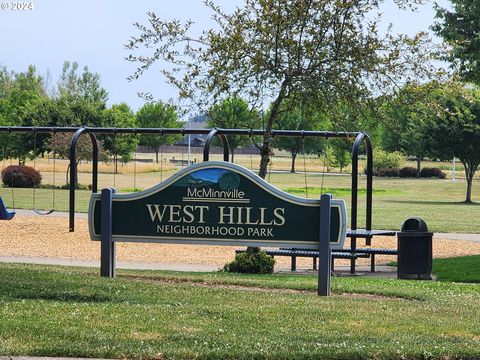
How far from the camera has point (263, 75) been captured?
62.3ft

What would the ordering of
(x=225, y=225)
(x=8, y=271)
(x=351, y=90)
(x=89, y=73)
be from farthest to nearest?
(x=89, y=73) < (x=351, y=90) < (x=8, y=271) < (x=225, y=225)

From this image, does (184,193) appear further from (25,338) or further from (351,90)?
(351,90)

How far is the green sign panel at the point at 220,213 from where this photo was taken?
12.6 m

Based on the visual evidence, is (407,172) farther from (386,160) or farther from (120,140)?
(120,140)

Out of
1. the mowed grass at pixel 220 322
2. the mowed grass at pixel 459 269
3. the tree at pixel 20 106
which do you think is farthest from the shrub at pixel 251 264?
the tree at pixel 20 106

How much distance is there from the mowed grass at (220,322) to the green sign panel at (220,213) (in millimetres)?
667

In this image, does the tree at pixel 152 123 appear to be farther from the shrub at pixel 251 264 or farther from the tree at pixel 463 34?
the shrub at pixel 251 264

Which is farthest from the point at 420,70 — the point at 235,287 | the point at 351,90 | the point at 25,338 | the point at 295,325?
the point at 25,338

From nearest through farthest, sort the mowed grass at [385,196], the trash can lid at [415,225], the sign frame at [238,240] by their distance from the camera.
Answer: the sign frame at [238,240] → the trash can lid at [415,225] → the mowed grass at [385,196]

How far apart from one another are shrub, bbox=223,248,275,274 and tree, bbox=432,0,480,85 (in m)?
6.44

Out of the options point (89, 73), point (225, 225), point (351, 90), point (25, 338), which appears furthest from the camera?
point (89, 73)

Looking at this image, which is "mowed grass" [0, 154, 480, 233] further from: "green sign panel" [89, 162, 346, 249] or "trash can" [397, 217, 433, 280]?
"green sign panel" [89, 162, 346, 249]

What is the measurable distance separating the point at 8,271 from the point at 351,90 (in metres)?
7.37

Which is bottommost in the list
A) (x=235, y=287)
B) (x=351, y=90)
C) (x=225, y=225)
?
(x=235, y=287)
